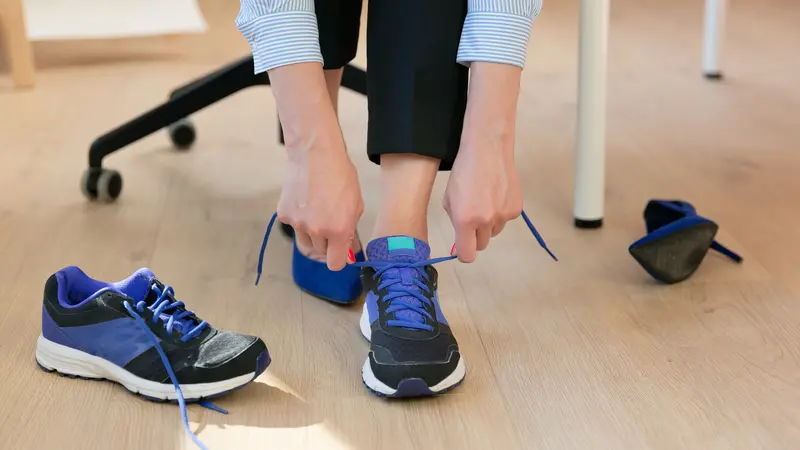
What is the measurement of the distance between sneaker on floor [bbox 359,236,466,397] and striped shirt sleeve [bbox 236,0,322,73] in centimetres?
21

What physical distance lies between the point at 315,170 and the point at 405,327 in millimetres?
178

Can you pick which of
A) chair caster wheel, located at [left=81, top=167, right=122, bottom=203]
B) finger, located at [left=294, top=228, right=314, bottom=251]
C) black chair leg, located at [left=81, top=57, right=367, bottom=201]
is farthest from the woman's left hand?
chair caster wheel, located at [left=81, top=167, right=122, bottom=203]

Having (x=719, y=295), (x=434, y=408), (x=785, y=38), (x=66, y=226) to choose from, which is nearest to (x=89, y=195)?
(x=66, y=226)

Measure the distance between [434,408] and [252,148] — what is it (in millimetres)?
972

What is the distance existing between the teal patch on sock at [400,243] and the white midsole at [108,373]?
0.20 meters

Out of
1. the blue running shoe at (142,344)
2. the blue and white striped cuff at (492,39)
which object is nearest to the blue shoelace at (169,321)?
the blue running shoe at (142,344)

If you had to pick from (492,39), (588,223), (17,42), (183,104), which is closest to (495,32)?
(492,39)

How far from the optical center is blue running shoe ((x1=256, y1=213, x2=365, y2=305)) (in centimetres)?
111

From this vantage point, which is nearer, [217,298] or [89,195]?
[217,298]

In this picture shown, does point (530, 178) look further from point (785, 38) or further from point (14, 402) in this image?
point (785, 38)

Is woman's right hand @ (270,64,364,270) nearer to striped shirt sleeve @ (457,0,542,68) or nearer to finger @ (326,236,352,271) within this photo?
finger @ (326,236,352,271)

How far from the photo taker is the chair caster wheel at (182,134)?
177 centimetres

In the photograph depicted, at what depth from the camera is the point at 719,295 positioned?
1.15 m

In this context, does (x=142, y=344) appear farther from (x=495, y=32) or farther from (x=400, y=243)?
(x=495, y=32)
